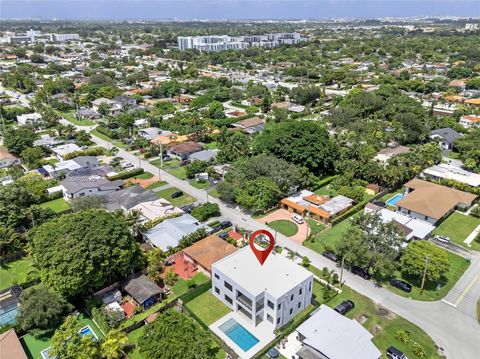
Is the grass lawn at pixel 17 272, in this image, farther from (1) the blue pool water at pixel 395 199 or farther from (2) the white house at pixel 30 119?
(2) the white house at pixel 30 119

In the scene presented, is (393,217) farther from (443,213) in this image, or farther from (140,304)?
(140,304)

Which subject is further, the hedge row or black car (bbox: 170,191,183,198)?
the hedge row

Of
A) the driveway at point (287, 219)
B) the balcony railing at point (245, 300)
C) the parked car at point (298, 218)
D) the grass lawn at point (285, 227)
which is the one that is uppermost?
the balcony railing at point (245, 300)

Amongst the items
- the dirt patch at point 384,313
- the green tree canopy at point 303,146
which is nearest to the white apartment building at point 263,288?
the dirt patch at point 384,313

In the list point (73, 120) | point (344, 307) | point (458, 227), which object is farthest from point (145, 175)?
point (458, 227)

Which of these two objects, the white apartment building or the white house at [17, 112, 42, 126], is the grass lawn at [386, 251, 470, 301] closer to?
the white apartment building

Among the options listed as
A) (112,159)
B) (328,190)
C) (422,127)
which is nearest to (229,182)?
(328,190)

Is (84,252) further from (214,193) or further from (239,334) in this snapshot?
(214,193)

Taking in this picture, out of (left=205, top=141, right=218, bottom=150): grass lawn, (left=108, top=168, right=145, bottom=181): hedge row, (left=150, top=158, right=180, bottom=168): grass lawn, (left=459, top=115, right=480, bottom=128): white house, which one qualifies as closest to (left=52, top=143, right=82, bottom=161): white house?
(left=108, top=168, right=145, bottom=181): hedge row
